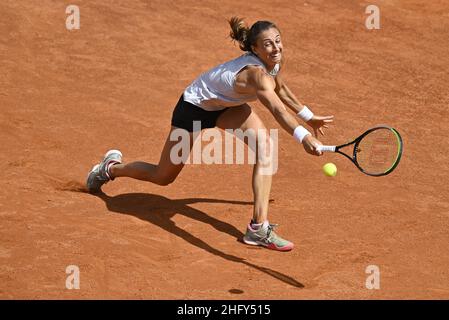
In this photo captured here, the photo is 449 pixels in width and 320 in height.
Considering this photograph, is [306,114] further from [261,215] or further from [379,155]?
[261,215]

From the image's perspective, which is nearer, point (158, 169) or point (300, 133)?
point (300, 133)

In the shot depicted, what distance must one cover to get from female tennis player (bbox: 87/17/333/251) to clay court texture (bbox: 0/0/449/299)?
26 centimetres

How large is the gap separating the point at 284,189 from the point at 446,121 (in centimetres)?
256

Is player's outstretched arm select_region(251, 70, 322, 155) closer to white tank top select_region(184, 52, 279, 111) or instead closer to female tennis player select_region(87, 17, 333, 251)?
female tennis player select_region(87, 17, 333, 251)

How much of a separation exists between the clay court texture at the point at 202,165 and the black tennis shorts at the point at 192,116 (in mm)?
794
